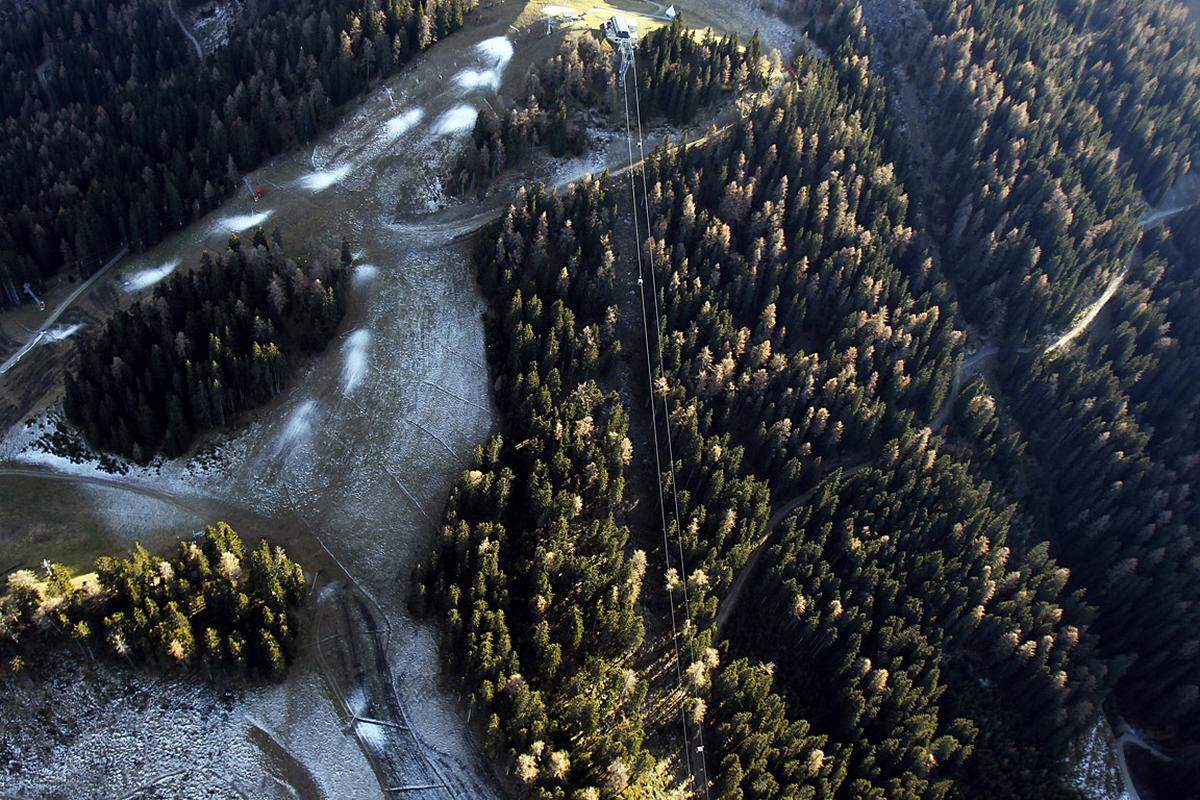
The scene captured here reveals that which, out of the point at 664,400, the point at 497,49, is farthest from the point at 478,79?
the point at 664,400

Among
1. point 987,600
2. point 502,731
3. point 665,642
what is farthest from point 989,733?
point 502,731

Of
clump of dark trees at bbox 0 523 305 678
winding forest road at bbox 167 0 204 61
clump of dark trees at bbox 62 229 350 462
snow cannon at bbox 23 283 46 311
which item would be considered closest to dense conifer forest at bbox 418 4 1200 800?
clump of dark trees at bbox 0 523 305 678

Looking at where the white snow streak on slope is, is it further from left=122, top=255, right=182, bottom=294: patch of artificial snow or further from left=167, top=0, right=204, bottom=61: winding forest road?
→ left=167, top=0, right=204, bottom=61: winding forest road

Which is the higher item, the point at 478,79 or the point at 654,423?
the point at 478,79

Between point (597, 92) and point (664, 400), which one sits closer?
point (664, 400)

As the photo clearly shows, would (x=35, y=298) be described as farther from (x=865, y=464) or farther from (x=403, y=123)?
(x=865, y=464)

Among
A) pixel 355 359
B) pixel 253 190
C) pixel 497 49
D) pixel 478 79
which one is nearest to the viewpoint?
pixel 355 359

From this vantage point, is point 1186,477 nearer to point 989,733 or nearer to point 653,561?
point 989,733
